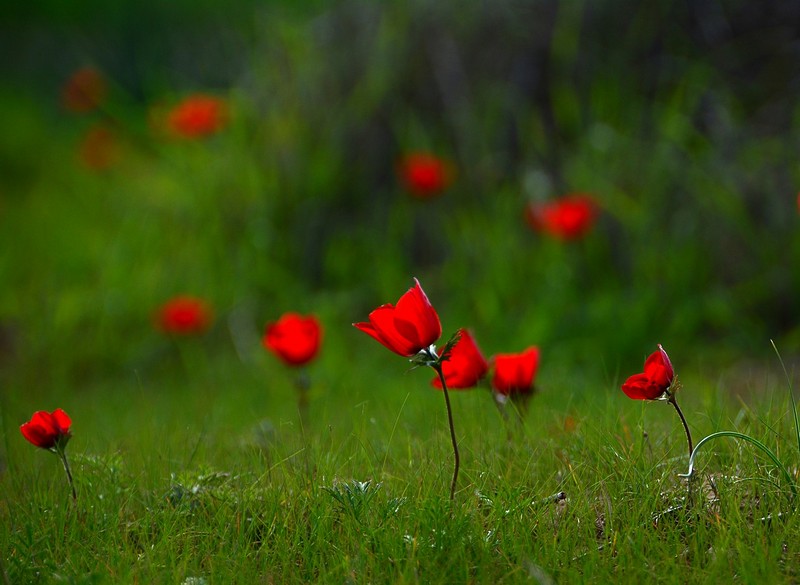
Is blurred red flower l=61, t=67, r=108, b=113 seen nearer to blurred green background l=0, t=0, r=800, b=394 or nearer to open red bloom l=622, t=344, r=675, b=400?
blurred green background l=0, t=0, r=800, b=394

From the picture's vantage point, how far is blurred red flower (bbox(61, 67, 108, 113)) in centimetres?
459

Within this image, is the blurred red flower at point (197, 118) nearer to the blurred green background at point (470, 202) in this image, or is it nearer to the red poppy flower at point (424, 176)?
the blurred green background at point (470, 202)

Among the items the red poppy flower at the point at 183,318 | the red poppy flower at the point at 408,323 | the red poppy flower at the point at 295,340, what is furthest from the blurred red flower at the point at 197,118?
the red poppy flower at the point at 408,323

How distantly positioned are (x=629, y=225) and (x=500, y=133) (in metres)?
0.75

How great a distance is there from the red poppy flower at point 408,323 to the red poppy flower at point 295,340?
621 mm

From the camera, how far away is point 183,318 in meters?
3.43

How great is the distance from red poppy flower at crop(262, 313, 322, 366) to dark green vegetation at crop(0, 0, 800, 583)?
0.64 feet

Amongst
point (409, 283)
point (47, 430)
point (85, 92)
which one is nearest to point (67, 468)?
point (47, 430)

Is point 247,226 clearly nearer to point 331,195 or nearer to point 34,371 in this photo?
point 331,195

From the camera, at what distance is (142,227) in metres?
4.52

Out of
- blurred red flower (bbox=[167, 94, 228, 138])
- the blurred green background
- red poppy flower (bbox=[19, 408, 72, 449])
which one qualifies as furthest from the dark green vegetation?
blurred red flower (bbox=[167, 94, 228, 138])

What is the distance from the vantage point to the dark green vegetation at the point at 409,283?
5.55ft

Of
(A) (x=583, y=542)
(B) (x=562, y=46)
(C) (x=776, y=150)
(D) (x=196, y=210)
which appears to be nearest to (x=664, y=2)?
(B) (x=562, y=46)

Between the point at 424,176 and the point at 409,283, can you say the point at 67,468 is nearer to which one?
the point at 424,176
